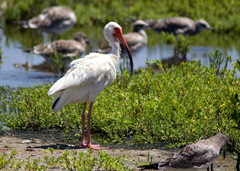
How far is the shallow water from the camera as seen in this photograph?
968cm

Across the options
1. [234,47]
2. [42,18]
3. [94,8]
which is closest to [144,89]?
[42,18]

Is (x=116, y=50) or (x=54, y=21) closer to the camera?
(x=116, y=50)

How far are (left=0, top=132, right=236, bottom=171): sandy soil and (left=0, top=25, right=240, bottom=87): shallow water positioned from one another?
3337 mm

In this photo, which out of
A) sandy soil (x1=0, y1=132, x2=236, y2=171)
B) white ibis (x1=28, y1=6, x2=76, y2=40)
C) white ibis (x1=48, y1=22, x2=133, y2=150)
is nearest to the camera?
sandy soil (x1=0, y1=132, x2=236, y2=171)

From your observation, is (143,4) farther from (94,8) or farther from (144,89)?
(144,89)

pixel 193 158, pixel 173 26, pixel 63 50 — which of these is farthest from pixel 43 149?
pixel 173 26

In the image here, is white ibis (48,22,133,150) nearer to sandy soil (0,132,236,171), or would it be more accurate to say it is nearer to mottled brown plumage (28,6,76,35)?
sandy soil (0,132,236,171)

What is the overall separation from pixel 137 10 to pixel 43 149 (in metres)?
15.7

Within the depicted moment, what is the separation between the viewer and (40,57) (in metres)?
12.5

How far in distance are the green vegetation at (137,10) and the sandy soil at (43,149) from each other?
1363 cm

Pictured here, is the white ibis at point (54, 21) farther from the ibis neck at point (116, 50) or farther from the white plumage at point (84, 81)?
the white plumage at point (84, 81)

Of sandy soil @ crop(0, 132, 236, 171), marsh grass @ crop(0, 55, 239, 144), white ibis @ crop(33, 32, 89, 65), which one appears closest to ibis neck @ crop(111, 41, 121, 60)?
marsh grass @ crop(0, 55, 239, 144)

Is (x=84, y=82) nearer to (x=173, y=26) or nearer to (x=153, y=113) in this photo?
(x=153, y=113)

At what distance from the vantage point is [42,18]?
42.3ft
